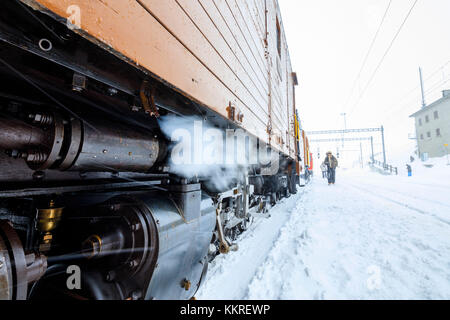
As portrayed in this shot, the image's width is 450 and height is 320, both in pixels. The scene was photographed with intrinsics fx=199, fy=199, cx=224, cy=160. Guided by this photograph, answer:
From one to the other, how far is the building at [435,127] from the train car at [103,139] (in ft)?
127

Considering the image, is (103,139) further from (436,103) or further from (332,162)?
(436,103)

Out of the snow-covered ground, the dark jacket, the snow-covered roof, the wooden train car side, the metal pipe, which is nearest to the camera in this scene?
the wooden train car side

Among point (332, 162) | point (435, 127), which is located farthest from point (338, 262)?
point (435, 127)

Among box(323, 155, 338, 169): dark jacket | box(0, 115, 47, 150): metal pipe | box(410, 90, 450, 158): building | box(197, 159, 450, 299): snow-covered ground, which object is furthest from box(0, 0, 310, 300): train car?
box(410, 90, 450, 158): building

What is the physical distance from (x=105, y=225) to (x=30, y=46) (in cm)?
90

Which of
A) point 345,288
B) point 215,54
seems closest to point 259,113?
point 215,54

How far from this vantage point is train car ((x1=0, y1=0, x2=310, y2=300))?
724 millimetres

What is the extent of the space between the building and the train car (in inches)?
1526

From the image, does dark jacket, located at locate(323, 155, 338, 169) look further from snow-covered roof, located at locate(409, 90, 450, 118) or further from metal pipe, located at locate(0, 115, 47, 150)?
snow-covered roof, located at locate(409, 90, 450, 118)

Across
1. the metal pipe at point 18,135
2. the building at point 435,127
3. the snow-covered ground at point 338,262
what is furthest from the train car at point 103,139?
the building at point 435,127

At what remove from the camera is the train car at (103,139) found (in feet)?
2.38

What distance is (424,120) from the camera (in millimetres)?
31594
